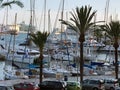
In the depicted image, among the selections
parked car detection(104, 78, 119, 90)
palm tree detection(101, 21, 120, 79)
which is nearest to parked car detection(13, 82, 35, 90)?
parked car detection(104, 78, 119, 90)

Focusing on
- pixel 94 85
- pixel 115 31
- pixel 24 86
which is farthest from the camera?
pixel 115 31

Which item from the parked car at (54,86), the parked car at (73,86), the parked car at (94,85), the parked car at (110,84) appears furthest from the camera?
the parked car at (110,84)

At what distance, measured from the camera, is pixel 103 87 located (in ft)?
123

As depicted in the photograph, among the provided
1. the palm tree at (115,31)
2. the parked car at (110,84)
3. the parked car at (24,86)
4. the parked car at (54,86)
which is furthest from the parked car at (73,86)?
the palm tree at (115,31)

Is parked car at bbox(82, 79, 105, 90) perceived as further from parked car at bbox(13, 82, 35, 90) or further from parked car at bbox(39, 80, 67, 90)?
parked car at bbox(13, 82, 35, 90)

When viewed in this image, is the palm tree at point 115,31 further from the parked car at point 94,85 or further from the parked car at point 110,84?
the parked car at point 94,85

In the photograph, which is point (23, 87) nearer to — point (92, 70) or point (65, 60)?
point (92, 70)

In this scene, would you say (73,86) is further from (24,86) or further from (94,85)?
(24,86)

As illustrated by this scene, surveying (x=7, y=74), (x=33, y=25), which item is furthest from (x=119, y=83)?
(x=33, y=25)

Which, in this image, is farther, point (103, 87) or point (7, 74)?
point (7, 74)

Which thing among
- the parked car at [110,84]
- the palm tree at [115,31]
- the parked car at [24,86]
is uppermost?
the palm tree at [115,31]

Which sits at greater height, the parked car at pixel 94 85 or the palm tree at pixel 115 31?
the palm tree at pixel 115 31

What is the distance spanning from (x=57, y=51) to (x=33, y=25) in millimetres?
23951

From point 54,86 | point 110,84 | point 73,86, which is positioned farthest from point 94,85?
point 54,86
